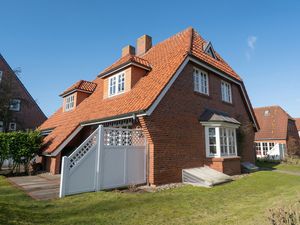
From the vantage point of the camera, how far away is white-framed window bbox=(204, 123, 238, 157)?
13.5 m

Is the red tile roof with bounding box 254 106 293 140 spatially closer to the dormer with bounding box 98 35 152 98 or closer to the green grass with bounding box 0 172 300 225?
the green grass with bounding box 0 172 300 225

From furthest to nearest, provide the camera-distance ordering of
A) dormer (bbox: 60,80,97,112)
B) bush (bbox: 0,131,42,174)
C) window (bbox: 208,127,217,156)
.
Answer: dormer (bbox: 60,80,97,112) < bush (bbox: 0,131,42,174) < window (bbox: 208,127,217,156)

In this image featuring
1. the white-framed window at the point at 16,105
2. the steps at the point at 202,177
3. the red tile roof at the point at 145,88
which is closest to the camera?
the steps at the point at 202,177

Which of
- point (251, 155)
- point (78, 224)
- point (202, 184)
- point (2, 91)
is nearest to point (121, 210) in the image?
point (78, 224)

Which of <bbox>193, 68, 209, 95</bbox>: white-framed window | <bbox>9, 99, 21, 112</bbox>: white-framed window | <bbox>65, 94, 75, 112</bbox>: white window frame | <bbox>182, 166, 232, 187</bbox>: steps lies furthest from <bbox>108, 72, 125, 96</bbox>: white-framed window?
<bbox>9, 99, 21, 112</bbox>: white-framed window

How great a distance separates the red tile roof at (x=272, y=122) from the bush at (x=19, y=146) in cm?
3051

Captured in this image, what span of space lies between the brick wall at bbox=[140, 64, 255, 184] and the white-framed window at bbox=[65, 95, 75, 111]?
35.0 ft

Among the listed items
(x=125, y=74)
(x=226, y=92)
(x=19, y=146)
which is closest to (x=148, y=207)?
(x=125, y=74)

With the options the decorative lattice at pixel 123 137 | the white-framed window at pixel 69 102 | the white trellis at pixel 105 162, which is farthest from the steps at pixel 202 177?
the white-framed window at pixel 69 102

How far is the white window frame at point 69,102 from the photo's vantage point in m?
19.6

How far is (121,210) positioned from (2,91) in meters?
23.1

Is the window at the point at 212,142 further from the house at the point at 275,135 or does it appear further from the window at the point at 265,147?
the window at the point at 265,147

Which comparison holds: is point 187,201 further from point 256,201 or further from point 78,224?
point 78,224

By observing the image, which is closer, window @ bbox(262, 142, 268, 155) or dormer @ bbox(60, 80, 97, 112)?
dormer @ bbox(60, 80, 97, 112)
